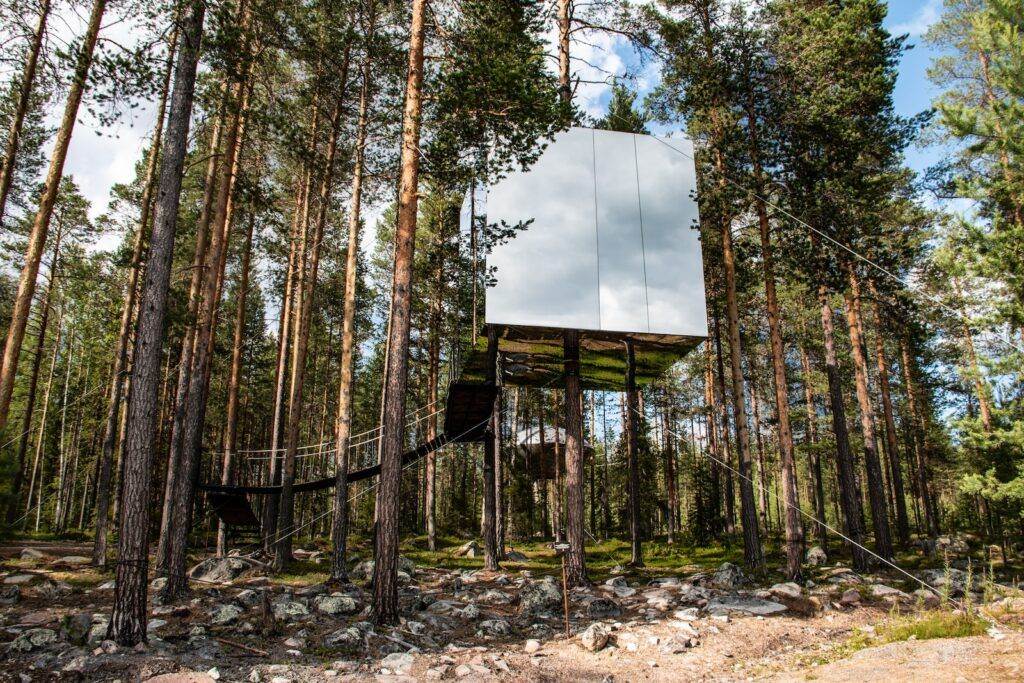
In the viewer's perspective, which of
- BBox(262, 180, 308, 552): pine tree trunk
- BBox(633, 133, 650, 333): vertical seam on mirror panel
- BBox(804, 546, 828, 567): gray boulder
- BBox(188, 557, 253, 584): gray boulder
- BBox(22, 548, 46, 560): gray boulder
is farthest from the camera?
BBox(262, 180, 308, 552): pine tree trunk

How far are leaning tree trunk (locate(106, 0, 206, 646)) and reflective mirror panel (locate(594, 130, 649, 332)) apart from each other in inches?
274

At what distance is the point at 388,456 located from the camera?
27.3ft

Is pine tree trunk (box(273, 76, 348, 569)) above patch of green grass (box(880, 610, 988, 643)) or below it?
above

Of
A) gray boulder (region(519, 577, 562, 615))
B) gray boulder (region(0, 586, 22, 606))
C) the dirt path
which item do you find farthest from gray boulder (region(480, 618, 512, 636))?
gray boulder (region(0, 586, 22, 606))

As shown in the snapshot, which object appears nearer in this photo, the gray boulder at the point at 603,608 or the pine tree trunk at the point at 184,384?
the gray boulder at the point at 603,608

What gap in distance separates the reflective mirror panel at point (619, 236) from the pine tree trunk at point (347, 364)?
16.8 feet

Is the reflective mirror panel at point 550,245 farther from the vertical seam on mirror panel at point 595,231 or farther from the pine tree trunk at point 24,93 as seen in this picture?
the pine tree trunk at point 24,93

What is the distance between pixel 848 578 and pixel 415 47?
12529mm

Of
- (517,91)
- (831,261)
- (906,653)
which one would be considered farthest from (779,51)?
(906,653)

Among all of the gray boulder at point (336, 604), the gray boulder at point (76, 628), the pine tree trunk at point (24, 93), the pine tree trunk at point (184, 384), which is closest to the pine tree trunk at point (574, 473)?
the gray boulder at point (336, 604)

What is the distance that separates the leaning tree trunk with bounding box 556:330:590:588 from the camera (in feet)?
36.9

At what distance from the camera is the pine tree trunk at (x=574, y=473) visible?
36.8 ft

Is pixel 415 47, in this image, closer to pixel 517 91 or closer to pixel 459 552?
pixel 517 91

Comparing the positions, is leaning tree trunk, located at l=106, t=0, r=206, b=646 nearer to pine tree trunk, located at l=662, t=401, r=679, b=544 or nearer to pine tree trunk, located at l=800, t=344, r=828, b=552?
pine tree trunk, located at l=662, t=401, r=679, b=544
